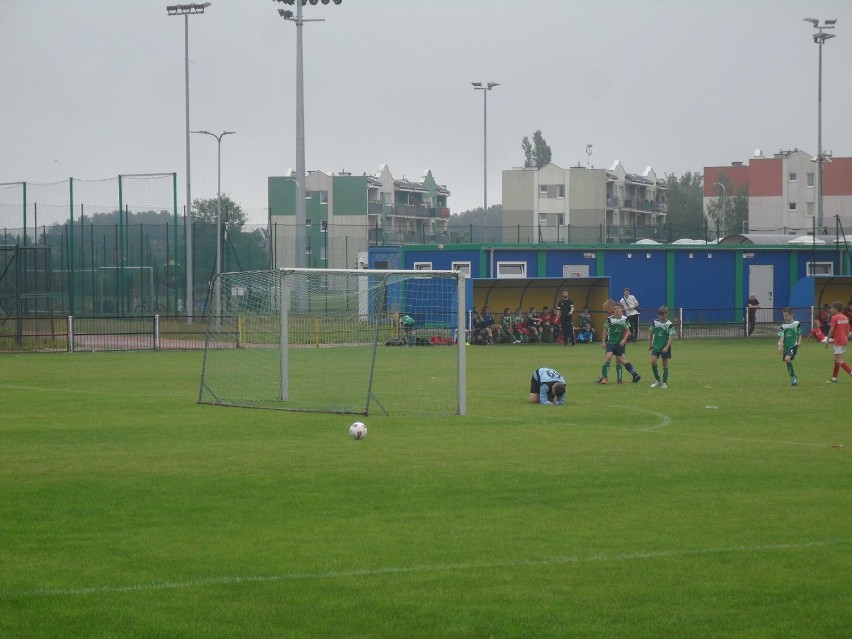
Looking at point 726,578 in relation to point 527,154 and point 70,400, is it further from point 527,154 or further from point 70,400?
point 527,154

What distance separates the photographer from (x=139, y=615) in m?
7.08

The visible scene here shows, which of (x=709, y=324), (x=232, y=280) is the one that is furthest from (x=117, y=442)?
(x=709, y=324)

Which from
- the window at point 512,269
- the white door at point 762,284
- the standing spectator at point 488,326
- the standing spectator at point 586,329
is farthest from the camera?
the white door at point 762,284

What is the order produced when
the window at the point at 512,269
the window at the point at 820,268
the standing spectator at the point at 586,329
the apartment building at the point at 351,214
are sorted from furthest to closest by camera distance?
the apartment building at the point at 351,214 → the window at the point at 820,268 → the window at the point at 512,269 → the standing spectator at the point at 586,329

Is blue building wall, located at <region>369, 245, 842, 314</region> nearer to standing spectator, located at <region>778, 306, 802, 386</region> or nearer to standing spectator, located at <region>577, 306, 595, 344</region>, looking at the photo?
standing spectator, located at <region>577, 306, 595, 344</region>

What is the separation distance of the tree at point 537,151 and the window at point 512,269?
83520mm

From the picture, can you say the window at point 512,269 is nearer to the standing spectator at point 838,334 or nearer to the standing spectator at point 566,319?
the standing spectator at point 566,319

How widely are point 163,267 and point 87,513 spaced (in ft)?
134

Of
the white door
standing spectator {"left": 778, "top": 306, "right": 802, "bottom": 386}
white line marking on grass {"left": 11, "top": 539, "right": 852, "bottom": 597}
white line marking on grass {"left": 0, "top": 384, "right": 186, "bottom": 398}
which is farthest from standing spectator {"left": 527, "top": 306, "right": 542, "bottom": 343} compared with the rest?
white line marking on grass {"left": 11, "top": 539, "right": 852, "bottom": 597}

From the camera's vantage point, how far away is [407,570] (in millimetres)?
8203

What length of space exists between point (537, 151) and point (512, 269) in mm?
84858

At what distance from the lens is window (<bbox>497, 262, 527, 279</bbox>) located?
156 ft

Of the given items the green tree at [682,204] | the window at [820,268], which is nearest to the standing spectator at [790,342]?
the window at [820,268]

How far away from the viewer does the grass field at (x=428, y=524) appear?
7.14 metres
